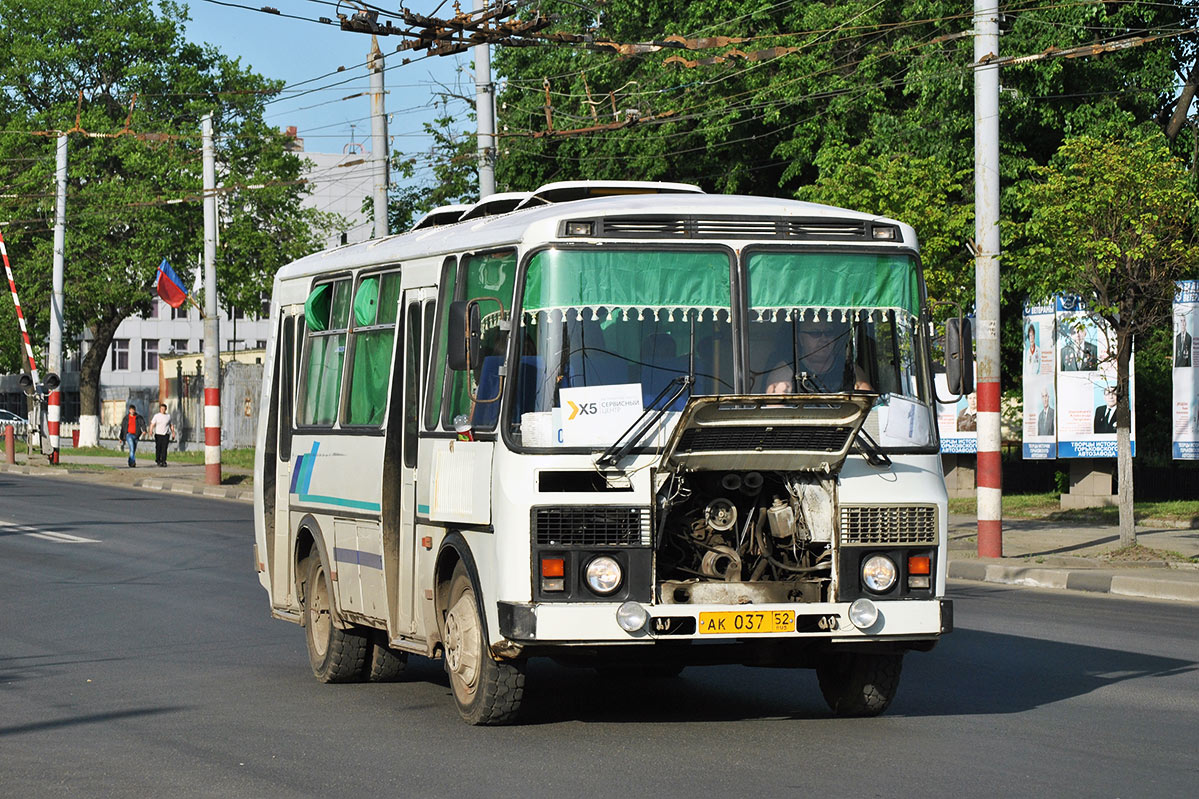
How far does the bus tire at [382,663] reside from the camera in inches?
454

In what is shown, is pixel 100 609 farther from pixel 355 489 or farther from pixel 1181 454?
pixel 1181 454

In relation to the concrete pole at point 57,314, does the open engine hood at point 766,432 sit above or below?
below

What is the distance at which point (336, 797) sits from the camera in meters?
7.42

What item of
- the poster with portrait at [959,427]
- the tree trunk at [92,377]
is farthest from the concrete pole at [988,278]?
the tree trunk at [92,377]

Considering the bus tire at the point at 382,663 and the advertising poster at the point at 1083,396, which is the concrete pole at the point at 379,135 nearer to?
the advertising poster at the point at 1083,396

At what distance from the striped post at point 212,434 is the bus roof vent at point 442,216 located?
24268 millimetres

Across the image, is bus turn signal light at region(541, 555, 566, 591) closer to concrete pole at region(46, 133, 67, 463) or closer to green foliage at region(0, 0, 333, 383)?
concrete pole at region(46, 133, 67, 463)

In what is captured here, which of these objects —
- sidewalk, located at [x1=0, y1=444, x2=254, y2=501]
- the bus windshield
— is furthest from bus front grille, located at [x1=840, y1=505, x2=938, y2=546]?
sidewalk, located at [x1=0, y1=444, x2=254, y2=501]

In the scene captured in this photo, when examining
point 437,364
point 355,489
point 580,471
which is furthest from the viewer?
point 355,489

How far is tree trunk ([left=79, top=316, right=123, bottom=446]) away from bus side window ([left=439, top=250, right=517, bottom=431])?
5505 centimetres

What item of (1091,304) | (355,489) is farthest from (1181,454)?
(355,489)

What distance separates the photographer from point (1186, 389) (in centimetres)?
2402

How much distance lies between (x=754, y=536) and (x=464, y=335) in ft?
5.81

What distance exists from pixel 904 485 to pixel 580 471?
1.69m
